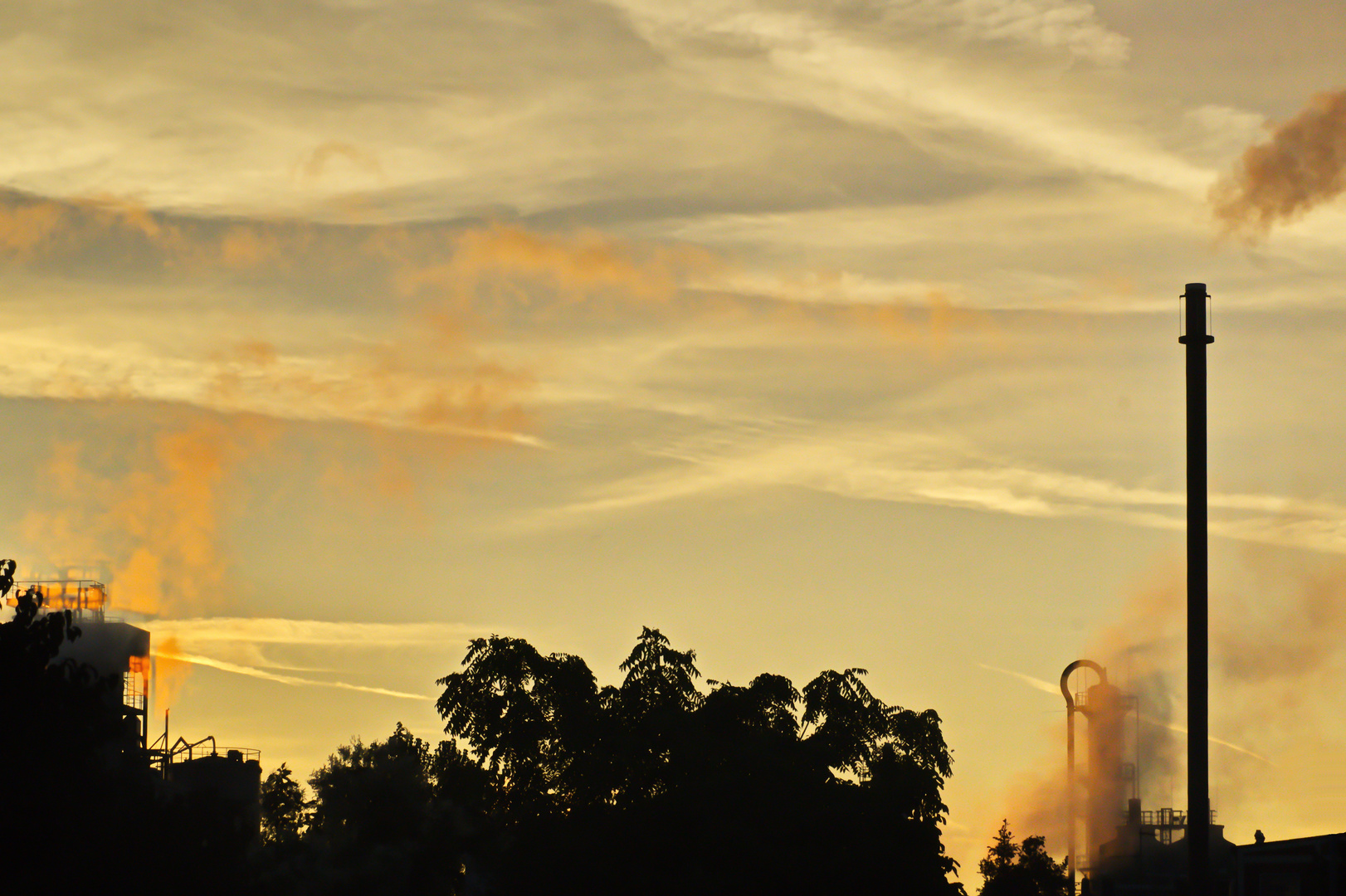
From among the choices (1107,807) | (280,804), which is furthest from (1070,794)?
(280,804)

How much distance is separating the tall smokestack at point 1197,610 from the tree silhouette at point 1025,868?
130ft

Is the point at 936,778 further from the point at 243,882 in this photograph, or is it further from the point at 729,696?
the point at 243,882

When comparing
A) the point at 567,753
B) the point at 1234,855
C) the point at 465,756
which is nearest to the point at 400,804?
the point at 465,756

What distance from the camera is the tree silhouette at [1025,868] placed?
9112 centimetres

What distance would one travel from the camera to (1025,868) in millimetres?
97750

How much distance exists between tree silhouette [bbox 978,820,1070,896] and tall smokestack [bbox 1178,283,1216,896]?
39702 millimetres

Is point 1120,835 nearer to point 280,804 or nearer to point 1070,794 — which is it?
point 1070,794

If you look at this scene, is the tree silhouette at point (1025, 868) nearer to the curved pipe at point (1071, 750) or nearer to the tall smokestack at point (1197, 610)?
the curved pipe at point (1071, 750)

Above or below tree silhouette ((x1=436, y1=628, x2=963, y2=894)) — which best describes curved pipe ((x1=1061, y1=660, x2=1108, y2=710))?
above

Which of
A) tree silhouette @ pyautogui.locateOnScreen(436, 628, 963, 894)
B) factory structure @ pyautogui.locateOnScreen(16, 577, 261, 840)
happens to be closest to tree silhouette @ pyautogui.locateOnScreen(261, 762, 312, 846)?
factory structure @ pyautogui.locateOnScreen(16, 577, 261, 840)

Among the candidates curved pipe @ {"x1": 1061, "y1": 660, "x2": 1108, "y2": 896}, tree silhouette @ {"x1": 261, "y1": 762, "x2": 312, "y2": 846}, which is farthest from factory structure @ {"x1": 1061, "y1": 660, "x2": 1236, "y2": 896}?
tree silhouette @ {"x1": 261, "y1": 762, "x2": 312, "y2": 846}

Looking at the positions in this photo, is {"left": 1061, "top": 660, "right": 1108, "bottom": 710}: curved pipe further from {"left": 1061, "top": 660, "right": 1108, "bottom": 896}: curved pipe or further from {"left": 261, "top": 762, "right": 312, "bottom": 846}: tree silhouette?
{"left": 261, "top": 762, "right": 312, "bottom": 846}: tree silhouette

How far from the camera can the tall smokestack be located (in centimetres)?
4819

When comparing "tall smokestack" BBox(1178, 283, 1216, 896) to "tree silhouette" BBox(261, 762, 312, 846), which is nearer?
"tall smokestack" BBox(1178, 283, 1216, 896)
